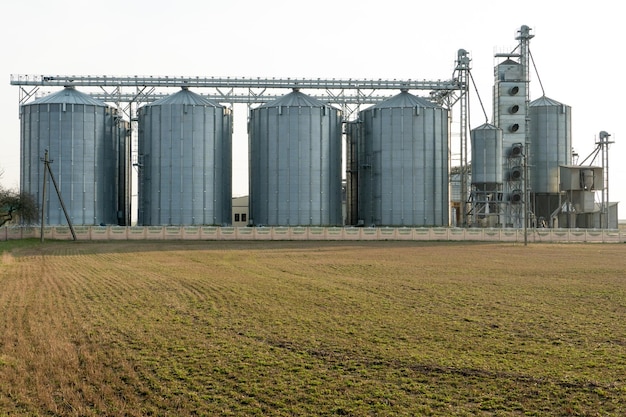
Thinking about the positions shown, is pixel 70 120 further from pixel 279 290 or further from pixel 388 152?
pixel 279 290

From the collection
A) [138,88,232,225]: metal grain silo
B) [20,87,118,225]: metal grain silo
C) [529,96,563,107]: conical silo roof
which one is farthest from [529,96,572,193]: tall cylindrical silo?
[20,87,118,225]: metal grain silo

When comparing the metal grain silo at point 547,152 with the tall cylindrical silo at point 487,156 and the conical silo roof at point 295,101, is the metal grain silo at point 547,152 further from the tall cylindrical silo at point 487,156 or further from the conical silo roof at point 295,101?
the conical silo roof at point 295,101

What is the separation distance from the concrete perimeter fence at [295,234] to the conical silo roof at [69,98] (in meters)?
14.4

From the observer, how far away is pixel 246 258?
1565 inches

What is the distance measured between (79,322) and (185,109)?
56.1 meters

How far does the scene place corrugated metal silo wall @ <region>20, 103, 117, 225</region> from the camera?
68.1m

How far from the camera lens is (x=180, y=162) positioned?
6950 centimetres

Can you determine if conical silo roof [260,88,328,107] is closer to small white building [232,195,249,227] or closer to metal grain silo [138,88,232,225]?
metal grain silo [138,88,232,225]

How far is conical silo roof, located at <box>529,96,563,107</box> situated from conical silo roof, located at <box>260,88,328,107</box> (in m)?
26.6

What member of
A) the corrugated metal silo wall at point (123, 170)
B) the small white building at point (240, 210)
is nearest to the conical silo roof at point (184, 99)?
the corrugated metal silo wall at point (123, 170)

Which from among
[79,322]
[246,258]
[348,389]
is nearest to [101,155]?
[246,258]

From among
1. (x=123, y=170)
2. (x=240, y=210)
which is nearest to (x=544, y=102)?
(x=240, y=210)

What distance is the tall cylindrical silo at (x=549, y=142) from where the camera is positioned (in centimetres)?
7738

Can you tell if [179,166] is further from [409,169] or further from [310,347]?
[310,347]
